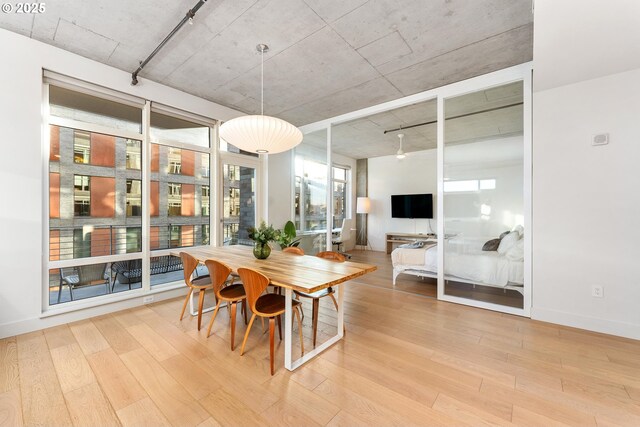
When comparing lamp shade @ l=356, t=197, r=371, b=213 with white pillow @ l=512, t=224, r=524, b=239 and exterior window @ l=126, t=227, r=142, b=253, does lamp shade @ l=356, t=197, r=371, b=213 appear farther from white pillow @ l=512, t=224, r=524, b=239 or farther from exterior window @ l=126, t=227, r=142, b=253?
exterior window @ l=126, t=227, r=142, b=253

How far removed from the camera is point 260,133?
2.54 m

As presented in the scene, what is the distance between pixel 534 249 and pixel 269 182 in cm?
423

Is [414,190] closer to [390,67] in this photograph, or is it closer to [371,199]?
[371,199]

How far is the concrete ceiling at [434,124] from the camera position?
3203mm

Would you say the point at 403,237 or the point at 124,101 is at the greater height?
the point at 124,101

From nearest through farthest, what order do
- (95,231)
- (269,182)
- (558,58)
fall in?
(558,58), (95,231), (269,182)

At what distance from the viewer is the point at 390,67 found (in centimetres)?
312

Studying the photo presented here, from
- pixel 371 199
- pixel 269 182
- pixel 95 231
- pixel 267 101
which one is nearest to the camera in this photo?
pixel 95 231

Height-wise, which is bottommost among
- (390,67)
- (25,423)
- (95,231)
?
(25,423)

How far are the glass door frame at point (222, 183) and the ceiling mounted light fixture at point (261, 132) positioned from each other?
180 centimetres

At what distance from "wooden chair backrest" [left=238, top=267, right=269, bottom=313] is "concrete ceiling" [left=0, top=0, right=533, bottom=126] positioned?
2.22m

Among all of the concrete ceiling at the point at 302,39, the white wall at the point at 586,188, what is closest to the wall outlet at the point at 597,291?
the white wall at the point at 586,188

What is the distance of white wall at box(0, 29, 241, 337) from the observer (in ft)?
8.25

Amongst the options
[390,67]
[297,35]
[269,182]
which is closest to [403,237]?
[269,182]
